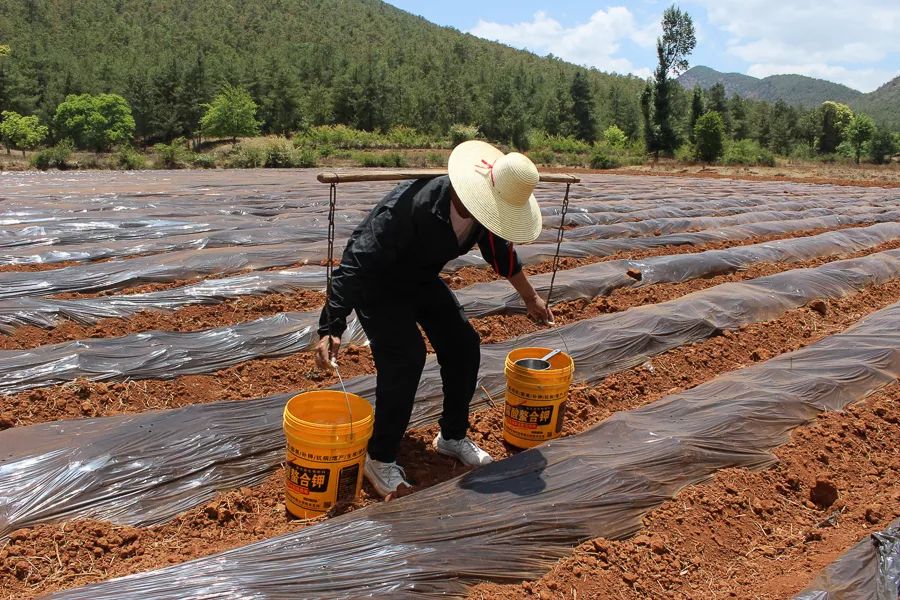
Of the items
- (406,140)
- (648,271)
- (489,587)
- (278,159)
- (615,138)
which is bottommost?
(489,587)

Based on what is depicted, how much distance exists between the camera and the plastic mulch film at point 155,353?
142 inches

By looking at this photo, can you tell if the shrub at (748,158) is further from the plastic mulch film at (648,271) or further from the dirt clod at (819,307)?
the dirt clod at (819,307)

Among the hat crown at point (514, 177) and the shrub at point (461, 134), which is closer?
the hat crown at point (514, 177)

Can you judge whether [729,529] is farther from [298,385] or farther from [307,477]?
[298,385]

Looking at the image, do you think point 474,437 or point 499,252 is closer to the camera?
point 499,252

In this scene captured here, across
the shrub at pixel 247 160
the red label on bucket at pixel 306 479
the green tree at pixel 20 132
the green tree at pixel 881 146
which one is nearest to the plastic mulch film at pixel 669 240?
the red label on bucket at pixel 306 479

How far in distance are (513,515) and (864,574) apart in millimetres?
1198

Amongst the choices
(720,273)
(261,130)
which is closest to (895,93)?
(261,130)

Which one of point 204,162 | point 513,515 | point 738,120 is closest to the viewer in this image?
point 513,515

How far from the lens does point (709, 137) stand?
3042 cm

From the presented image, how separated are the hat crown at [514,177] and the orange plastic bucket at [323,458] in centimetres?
97

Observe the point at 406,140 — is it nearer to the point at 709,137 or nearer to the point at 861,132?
the point at 709,137

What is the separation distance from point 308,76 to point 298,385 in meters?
57.2

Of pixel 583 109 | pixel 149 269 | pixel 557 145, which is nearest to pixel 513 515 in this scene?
pixel 149 269
